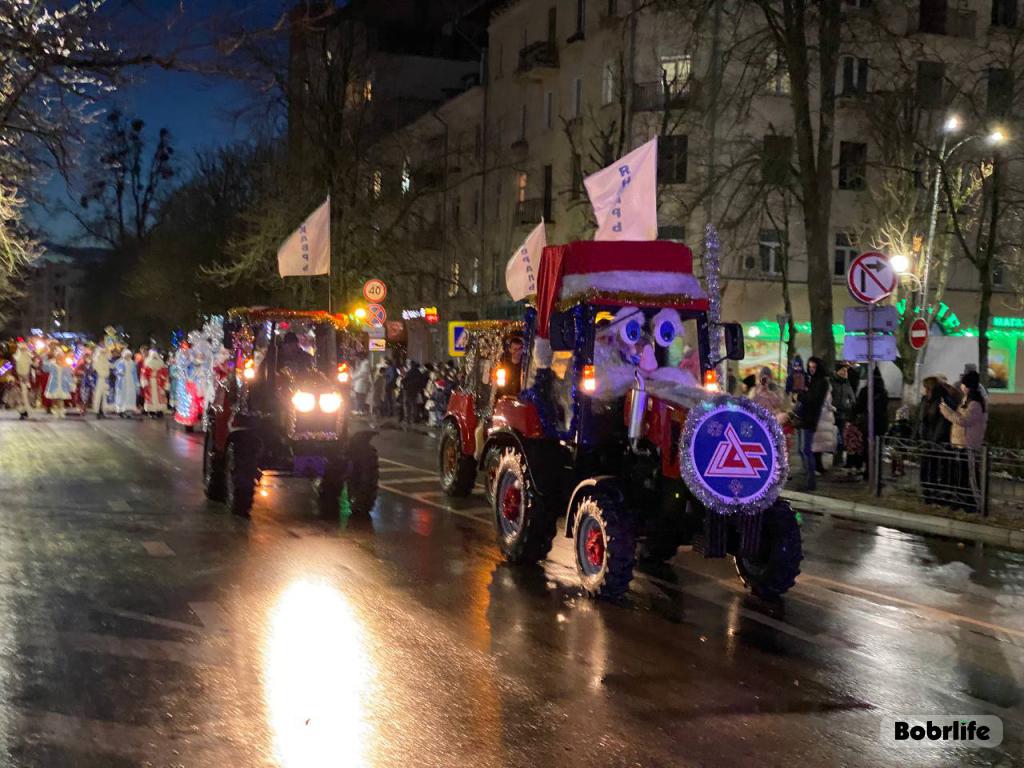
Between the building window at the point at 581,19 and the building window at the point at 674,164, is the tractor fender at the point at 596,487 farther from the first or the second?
the building window at the point at 581,19

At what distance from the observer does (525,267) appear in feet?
66.7

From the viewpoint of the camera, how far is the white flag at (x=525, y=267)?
19953 millimetres

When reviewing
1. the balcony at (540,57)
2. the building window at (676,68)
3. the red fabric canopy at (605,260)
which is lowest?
the red fabric canopy at (605,260)

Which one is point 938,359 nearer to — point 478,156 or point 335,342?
point 478,156

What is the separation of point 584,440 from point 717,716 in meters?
3.85

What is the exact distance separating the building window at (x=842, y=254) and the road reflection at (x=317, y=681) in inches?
1277

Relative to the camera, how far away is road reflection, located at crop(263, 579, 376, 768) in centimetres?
539

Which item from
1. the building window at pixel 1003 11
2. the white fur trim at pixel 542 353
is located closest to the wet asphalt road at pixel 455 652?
the white fur trim at pixel 542 353

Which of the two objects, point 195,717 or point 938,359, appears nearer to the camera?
point 195,717

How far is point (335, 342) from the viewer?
46.5 feet

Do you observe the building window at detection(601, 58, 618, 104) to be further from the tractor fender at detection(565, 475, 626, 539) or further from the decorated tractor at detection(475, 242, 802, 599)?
the tractor fender at detection(565, 475, 626, 539)

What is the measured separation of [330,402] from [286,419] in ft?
1.82

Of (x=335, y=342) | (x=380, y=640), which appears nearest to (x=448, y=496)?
(x=335, y=342)

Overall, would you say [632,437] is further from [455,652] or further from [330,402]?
[330,402]
